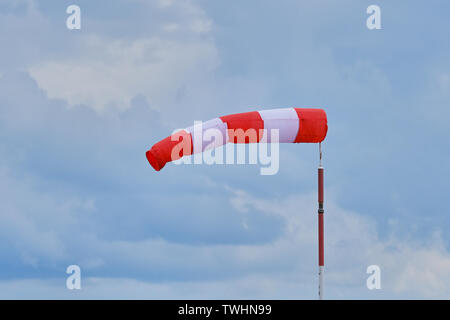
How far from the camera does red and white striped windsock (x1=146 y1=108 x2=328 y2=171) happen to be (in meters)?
15.8

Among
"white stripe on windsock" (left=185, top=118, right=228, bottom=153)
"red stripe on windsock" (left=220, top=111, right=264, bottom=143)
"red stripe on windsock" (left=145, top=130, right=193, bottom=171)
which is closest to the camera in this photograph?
"red stripe on windsock" (left=145, top=130, right=193, bottom=171)

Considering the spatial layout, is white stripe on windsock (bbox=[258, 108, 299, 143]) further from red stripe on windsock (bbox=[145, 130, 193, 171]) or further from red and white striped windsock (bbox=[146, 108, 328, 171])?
red stripe on windsock (bbox=[145, 130, 193, 171])

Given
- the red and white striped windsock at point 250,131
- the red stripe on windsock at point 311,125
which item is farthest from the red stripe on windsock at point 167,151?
the red stripe on windsock at point 311,125

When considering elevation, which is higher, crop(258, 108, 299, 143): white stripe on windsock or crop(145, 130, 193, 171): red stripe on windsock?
crop(258, 108, 299, 143): white stripe on windsock

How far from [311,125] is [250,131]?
5.44 feet

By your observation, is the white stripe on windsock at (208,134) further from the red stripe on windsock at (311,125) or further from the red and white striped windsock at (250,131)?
the red stripe on windsock at (311,125)

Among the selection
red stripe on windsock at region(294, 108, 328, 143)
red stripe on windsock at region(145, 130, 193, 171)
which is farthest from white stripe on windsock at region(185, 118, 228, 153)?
red stripe on windsock at region(294, 108, 328, 143)

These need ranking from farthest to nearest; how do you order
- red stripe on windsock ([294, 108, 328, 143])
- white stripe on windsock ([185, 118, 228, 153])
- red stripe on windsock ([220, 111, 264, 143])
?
1. red stripe on windsock ([294, 108, 328, 143])
2. red stripe on windsock ([220, 111, 264, 143])
3. white stripe on windsock ([185, 118, 228, 153])

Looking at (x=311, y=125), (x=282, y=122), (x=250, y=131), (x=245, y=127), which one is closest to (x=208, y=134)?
(x=245, y=127)

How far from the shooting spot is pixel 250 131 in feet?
53.6
